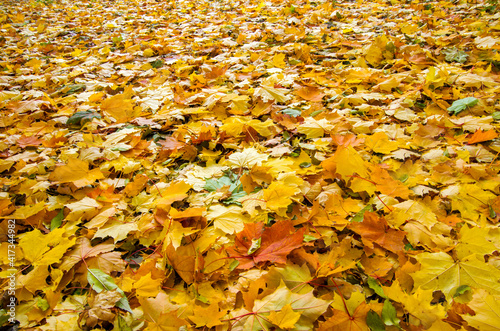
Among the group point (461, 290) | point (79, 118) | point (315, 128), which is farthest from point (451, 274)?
point (79, 118)

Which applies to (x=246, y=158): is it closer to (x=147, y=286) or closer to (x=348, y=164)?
(x=348, y=164)

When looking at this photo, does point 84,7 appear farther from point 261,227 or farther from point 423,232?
point 423,232

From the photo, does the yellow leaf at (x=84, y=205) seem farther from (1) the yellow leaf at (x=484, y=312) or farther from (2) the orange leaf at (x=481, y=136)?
(2) the orange leaf at (x=481, y=136)

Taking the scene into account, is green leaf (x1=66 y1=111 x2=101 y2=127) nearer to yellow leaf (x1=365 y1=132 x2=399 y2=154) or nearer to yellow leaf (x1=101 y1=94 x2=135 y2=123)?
yellow leaf (x1=101 y1=94 x2=135 y2=123)

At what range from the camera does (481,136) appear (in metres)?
1.57

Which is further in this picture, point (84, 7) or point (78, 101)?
point (84, 7)

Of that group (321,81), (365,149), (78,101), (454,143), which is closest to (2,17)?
(78,101)

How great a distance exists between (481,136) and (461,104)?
43cm

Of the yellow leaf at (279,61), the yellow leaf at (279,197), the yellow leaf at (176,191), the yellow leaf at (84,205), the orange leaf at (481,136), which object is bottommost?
the yellow leaf at (84,205)

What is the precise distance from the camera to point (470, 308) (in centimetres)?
90

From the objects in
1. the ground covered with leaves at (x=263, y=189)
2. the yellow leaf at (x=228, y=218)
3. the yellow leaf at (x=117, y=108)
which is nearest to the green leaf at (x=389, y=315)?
the ground covered with leaves at (x=263, y=189)

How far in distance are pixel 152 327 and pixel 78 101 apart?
7.57 ft

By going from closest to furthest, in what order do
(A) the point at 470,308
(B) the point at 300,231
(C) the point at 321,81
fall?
(A) the point at 470,308 → (B) the point at 300,231 → (C) the point at 321,81

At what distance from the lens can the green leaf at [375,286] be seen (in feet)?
3.29
